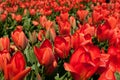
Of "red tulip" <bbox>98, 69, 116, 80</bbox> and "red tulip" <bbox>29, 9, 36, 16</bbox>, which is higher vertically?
"red tulip" <bbox>98, 69, 116, 80</bbox>

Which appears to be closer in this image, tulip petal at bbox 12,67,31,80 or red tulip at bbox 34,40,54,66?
tulip petal at bbox 12,67,31,80

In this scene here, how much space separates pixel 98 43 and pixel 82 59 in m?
0.91

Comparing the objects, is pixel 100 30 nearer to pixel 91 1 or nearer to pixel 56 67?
pixel 56 67

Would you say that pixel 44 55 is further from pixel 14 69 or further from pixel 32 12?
pixel 32 12

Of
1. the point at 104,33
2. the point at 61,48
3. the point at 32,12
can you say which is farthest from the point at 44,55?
the point at 32,12

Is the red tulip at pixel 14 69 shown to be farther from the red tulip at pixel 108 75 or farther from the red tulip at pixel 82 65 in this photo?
the red tulip at pixel 108 75

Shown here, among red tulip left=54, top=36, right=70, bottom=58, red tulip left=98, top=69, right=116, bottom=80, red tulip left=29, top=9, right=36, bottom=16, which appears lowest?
red tulip left=29, top=9, right=36, bottom=16

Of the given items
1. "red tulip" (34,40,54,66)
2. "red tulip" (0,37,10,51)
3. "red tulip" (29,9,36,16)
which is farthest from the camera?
"red tulip" (29,9,36,16)

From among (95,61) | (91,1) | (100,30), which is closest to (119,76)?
(95,61)

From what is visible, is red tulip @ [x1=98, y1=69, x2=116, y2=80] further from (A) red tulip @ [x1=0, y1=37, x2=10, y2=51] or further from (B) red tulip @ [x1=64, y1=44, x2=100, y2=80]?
(A) red tulip @ [x1=0, y1=37, x2=10, y2=51]

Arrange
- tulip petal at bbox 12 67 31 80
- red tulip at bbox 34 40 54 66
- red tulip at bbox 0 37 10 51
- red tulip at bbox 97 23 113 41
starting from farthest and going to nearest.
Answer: red tulip at bbox 97 23 113 41
red tulip at bbox 0 37 10 51
red tulip at bbox 34 40 54 66
tulip petal at bbox 12 67 31 80

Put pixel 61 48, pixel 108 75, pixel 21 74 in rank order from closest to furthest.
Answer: pixel 21 74
pixel 108 75
pixel 61 48

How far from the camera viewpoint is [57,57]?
2.07 meters

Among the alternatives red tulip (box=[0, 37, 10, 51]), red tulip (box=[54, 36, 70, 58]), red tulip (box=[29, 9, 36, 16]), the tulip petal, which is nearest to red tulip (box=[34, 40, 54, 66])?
red tulip (box=[54, 36, 70, 58])
